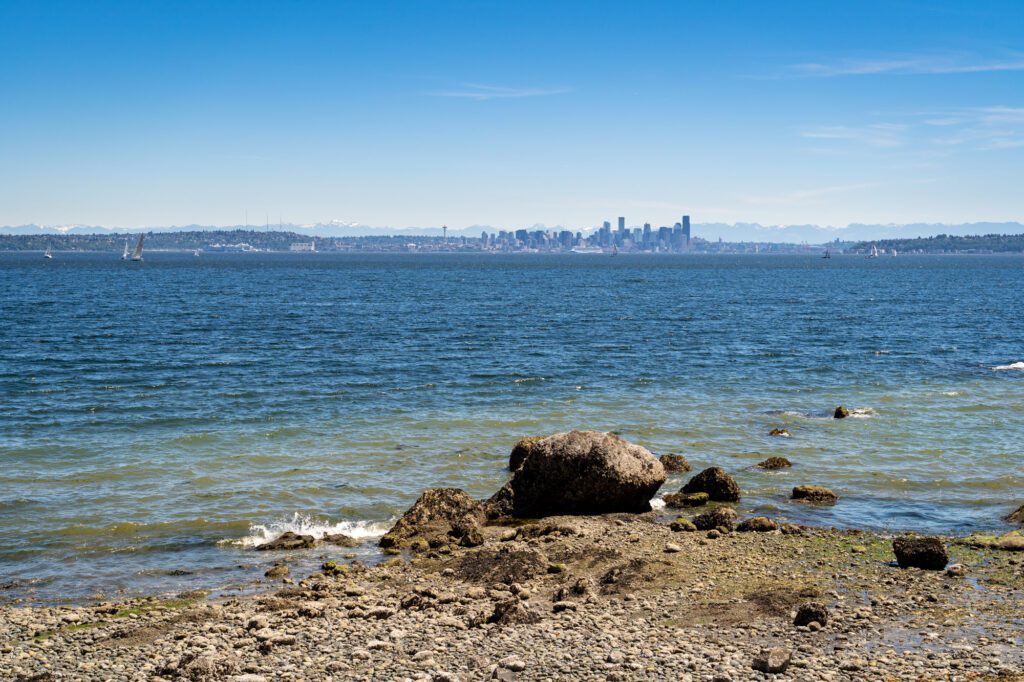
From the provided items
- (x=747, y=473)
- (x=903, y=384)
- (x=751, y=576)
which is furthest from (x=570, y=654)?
(x=903, y=384)

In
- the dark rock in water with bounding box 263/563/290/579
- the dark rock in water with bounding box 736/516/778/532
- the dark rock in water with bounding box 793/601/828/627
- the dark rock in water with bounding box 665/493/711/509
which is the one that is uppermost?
the dark rock in water with bounding box 793/601/828/627

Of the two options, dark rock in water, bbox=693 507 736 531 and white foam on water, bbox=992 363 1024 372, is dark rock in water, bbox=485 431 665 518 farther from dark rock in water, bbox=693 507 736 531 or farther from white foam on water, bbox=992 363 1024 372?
white foam on water, bbox=992 363 1024 372

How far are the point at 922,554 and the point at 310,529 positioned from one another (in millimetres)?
14988

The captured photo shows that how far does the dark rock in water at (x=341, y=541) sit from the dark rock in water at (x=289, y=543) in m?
0.40

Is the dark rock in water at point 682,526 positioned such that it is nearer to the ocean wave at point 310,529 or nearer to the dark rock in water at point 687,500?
the dark rock in water at point 687,500

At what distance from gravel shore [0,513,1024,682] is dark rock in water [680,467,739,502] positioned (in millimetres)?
4260

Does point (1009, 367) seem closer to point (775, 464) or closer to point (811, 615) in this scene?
point (775, 464)

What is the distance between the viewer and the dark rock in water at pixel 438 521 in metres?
23.0

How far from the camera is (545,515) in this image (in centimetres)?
2578

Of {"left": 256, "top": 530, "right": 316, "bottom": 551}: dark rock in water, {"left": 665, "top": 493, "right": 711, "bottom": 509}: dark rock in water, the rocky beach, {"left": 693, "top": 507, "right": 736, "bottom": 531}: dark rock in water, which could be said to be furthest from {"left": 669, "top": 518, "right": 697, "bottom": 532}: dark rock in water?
{"left": 256, "top": 530, "right": 316, "bottom": 551}: dark rock in water

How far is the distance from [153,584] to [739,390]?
3302 cm

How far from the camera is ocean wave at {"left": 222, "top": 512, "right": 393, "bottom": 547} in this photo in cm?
2359

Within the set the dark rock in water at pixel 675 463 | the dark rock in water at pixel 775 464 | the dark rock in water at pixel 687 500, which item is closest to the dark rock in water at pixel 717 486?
the dark rock in water at pixel 687 500

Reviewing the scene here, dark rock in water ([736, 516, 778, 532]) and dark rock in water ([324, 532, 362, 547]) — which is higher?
dark rock in water ([736, 516, 778, 532])
